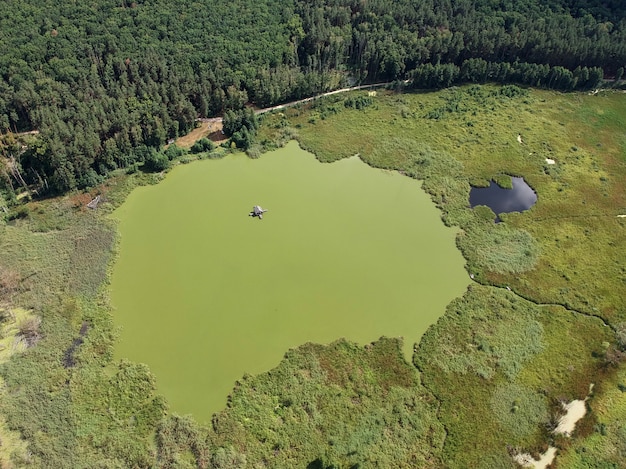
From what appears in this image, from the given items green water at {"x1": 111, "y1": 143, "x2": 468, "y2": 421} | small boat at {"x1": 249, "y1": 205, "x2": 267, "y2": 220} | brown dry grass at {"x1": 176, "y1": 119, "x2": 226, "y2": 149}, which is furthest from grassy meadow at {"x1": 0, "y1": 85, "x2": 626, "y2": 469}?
small boat at {"x1": 249, "y1": 205, "x2": 267, "y2": 220}

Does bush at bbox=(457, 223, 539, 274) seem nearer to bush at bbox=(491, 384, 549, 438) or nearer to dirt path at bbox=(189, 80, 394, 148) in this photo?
bush at bbox=(491, 384, 549, 438)

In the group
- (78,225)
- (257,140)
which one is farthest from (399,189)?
(78,225)

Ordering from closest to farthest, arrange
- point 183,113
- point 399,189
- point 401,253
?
point 401,253 < point 399,189 < point 183,113

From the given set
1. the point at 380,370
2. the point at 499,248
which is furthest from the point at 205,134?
the point at 380,370

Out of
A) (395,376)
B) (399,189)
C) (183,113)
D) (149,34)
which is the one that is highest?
(149,34)

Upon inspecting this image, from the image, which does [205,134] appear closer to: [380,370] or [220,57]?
[220,57]

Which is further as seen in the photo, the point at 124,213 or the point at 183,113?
the point at 183,113

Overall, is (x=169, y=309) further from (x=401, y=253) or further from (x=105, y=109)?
(x=105, y=109)
